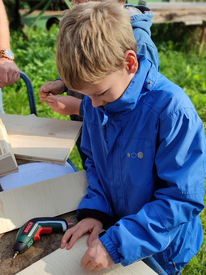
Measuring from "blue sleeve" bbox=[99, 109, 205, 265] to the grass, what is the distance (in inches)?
79.3

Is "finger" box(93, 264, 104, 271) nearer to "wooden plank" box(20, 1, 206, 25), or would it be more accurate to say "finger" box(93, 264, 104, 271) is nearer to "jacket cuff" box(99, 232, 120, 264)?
"jacket cuff" box(99, 232, 120, 264)

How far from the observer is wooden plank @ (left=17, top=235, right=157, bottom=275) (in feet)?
3.37

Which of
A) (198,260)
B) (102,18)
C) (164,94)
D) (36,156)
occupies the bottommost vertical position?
(198,260)

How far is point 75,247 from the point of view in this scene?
3.70 ft

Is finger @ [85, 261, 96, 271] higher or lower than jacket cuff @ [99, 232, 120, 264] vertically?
lower

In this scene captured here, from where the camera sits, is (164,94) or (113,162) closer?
(164,94)

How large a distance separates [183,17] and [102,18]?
4968 millimetres

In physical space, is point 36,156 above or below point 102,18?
below

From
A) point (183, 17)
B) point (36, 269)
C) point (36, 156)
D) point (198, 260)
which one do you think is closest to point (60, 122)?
point (36, 156)

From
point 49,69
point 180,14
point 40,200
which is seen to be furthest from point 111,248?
point 180,14

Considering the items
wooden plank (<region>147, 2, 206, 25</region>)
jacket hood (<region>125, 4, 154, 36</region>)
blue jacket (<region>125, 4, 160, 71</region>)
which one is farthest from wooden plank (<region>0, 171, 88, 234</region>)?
wooden plank (<region>147, 2, 206, 25</region>)

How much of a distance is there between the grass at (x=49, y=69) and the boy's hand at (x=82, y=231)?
1.79 metres

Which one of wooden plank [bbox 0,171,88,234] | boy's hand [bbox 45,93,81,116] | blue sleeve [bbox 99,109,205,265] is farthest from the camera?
boy's hand [bbox 45,93,81,116]

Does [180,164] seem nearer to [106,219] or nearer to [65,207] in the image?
[106,219]
